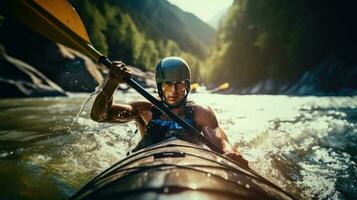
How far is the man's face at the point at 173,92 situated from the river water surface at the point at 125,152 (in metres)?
1.57

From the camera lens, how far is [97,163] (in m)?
6.43

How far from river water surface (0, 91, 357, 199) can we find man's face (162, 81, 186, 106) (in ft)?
5.15

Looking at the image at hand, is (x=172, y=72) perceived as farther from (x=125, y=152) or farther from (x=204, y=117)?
(x=125, y=152)

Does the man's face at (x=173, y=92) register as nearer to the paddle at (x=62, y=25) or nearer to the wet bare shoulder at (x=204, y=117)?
the wet bare shoulder at (x=204, y=117)

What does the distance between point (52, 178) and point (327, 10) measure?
34.0m

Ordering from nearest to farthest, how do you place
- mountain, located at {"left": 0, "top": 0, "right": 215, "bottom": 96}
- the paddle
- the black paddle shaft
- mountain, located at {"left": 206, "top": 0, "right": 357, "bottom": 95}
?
the black paddle shaft
the paddle
mountain, located at {"left": 0, "top": 0, "right": 215, "bottom": 96}
mountain, located at {"left": 206, "top": 0, "right": 357, "bottom": 95}

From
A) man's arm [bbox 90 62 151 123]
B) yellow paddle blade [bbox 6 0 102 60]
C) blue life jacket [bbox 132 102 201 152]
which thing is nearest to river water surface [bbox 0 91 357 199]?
man's arm [bbox 90 62 151 123]

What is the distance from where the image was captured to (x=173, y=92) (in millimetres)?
5098

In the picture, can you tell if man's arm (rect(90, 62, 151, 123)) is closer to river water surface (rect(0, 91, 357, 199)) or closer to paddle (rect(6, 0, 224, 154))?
paddle (rect(6, 0, 224, 154))

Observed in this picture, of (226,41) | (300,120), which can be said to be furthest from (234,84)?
(300,120)

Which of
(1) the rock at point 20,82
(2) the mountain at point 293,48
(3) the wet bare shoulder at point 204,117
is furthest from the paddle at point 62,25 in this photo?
(2) the mountain at point 293,48

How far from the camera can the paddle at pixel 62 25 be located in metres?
4.39

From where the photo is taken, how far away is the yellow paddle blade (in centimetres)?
443

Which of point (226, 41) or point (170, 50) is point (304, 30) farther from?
point (170, 50)
